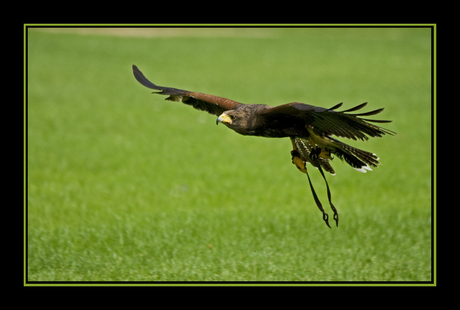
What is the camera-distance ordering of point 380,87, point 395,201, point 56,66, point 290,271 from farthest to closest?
point 56,66
point 380,87
point 395,201
point 290,271

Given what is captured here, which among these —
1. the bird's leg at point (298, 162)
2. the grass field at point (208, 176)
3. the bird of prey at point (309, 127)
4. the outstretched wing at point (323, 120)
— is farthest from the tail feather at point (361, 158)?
the grass field at point (208, 176)

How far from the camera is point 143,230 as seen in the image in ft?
27.4

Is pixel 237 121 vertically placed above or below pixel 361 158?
above

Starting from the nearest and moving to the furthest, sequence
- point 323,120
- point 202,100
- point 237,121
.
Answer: point 323,120 < point 237,121 < point 202,100

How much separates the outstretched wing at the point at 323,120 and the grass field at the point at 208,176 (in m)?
2.64

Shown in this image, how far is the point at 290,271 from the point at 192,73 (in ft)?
48.6

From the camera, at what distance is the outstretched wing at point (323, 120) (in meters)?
4.23

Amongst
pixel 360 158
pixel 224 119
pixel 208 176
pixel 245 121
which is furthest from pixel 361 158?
pixel 208 176

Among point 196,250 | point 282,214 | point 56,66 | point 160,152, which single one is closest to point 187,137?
point 160,152

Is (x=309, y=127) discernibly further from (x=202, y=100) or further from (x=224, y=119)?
(x=202, y=100)

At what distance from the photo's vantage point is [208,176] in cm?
1165

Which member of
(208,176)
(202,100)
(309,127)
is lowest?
(208,176)

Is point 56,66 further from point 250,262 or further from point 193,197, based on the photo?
point 250,262

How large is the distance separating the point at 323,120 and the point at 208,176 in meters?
7.33
